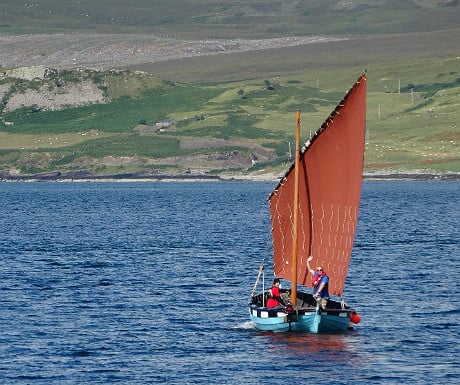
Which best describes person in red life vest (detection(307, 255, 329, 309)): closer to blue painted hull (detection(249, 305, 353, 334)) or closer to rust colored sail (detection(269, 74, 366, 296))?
blue painted hull (detection(249, 305, 353, 334))

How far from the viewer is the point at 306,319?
61.7 m

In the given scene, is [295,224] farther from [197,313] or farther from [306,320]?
[197,313]

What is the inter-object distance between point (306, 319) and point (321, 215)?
4952 mm

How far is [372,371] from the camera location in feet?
182

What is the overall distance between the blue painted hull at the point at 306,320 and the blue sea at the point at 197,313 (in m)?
0.46

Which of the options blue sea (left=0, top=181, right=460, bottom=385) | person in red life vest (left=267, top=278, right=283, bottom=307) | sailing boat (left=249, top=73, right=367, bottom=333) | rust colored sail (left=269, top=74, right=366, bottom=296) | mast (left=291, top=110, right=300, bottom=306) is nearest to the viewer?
blue sea (left=0, top=181, right=460, bottom=385)

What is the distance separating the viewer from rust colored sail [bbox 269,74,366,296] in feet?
200

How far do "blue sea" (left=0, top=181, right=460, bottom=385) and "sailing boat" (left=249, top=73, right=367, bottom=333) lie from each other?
108cm

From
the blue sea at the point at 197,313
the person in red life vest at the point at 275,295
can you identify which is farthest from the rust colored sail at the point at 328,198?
the blue sea at the point at 197,313

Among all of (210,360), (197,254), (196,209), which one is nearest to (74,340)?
(210,360)

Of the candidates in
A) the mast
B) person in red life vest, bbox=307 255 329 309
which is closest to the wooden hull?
person in red life vest, bbox=307 255 329 309

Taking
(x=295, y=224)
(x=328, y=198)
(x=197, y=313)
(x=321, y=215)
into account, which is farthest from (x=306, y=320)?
(x=197, y=313)

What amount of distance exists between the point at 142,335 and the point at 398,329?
39.1 feet

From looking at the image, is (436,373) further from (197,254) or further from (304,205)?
(197,254)
